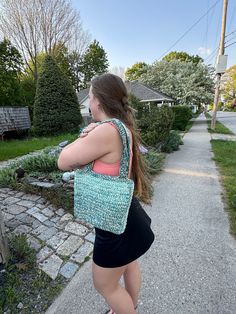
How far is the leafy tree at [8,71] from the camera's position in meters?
11.7

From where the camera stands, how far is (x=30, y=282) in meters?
1.98

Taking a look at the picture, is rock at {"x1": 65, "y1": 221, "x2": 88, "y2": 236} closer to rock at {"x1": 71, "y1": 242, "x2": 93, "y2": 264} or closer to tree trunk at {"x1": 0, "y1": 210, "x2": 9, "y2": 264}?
rock at {"x1": 71, "y1": 242, "x2": 93, "y2": 264}

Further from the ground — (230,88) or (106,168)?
(230,88)

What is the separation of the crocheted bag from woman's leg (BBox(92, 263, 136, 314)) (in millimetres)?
277

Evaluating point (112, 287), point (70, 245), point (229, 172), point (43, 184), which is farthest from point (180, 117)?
point (112, 287)

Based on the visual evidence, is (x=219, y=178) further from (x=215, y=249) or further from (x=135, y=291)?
(x=135, y=291)

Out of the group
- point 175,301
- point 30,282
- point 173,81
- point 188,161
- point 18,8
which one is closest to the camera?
point 175,301

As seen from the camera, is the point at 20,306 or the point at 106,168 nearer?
the point at 106,168

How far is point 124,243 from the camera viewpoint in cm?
122

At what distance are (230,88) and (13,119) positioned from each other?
56.9 meters

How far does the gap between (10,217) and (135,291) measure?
206 cm

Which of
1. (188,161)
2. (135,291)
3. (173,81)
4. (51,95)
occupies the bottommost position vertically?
(188,161)

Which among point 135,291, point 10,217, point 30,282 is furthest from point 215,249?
point 10,217

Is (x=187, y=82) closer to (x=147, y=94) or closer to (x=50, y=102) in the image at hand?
(x=147, y=94)
